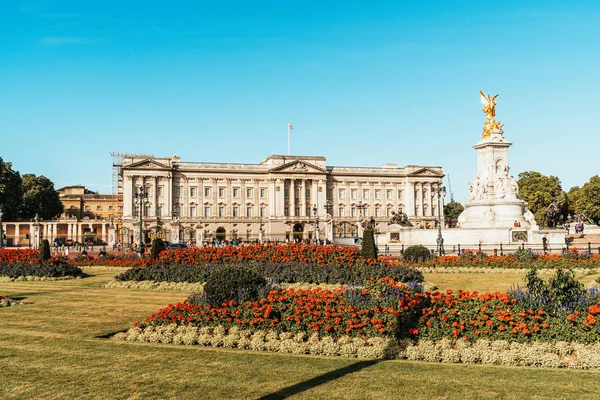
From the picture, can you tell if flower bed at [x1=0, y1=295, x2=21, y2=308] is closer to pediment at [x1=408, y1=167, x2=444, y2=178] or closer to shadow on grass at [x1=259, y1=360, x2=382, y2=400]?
shadow on grass at [x1=259, y1=360, x2=382, y2=400]

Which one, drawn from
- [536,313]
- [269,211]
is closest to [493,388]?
[536,313]

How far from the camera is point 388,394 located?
6.73 meters

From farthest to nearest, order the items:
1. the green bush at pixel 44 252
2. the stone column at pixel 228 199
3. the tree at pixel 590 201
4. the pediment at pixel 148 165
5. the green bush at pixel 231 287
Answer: the stone column at pixel 228 199, the pediment at pixel 148 165, the tree at pixel 590 201, the green bush at pixel 44 252, the green bush at pixel 231 287

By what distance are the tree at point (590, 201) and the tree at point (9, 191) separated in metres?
79.7

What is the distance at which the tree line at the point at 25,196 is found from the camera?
72.9 meters

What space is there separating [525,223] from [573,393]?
32475 mm

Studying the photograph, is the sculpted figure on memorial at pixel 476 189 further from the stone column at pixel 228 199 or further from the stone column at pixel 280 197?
the stone column at pixel 228 199

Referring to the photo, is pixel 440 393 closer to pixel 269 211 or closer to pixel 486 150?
pixel 486 150

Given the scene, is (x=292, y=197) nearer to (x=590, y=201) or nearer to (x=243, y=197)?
(x=243, y=197)

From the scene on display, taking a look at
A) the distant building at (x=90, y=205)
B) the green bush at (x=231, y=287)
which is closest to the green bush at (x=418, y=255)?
the green bush at (x=231, y=287)

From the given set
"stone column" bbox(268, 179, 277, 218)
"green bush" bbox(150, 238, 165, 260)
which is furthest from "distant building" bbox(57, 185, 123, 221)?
"green bush" bbox(150, 238, 165, 260)

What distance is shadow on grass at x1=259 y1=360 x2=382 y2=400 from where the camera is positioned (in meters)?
6.75

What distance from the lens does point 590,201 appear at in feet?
251

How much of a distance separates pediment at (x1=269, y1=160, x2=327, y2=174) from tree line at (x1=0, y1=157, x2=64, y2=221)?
37.4m
